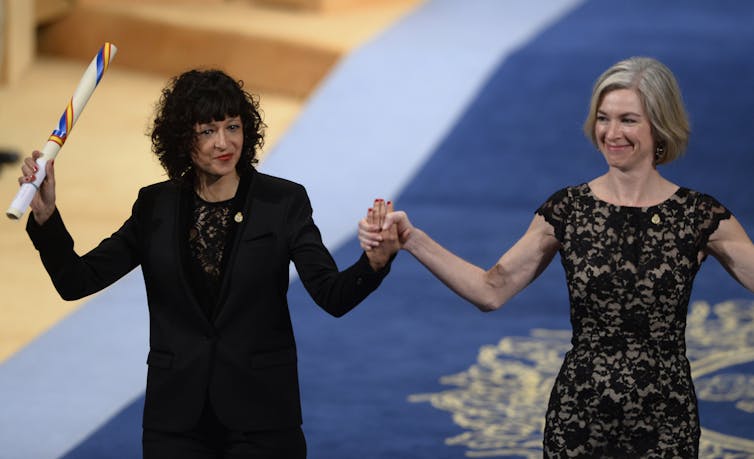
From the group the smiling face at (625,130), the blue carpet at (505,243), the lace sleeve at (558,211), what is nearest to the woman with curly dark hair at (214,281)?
the lace sleeve at (558,211)

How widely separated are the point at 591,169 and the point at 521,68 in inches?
55.5

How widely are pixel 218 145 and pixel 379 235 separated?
1.35 ft

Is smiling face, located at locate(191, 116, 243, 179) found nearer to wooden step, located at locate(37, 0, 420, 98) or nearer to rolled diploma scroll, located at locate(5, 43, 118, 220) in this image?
rolled diploma scroll, located at locate(5, 43, 118, 220)

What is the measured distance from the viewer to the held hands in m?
3.38

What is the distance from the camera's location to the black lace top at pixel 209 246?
11.5ft

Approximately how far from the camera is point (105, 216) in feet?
28.4

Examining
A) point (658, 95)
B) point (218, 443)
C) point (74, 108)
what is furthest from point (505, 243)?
point (74, 108)

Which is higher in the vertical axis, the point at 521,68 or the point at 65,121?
the point at 521,68

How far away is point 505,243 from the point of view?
26.7 ft

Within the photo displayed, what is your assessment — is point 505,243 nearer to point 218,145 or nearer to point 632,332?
point 632,332

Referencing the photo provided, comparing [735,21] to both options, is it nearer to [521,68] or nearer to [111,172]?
[521,68]

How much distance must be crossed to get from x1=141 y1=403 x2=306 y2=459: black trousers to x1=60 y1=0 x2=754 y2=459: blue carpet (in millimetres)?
1861

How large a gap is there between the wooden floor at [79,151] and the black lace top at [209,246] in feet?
10.5

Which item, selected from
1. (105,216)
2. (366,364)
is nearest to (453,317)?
(366,364)
